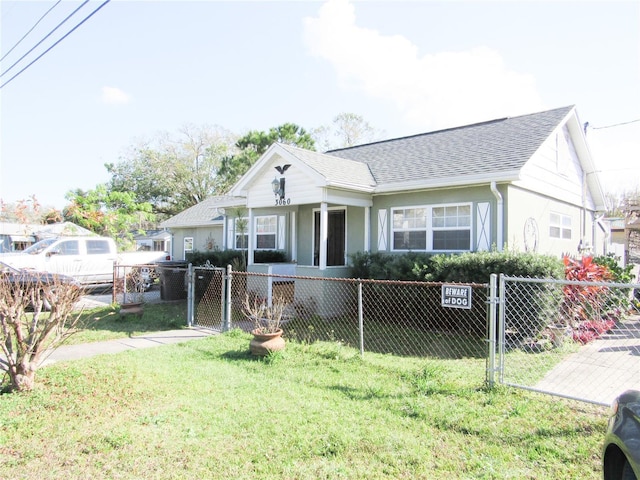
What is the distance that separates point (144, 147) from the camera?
35.9 meters

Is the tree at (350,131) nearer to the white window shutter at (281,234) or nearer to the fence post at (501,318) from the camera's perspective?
the white window shutter at (281,234)

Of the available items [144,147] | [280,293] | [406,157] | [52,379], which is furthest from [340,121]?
[52,379]

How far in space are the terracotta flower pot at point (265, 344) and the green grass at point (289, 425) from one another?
43cm

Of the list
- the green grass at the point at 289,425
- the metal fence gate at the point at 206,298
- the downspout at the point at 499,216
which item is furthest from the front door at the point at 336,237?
the green grass at the point at 289,425

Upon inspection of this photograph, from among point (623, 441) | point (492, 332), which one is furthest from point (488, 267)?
point (623, 441)

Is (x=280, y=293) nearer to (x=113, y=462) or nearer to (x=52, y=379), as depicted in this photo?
(x=52, y=379)

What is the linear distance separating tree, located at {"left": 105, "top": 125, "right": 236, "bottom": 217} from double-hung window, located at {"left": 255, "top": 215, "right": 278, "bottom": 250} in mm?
21901

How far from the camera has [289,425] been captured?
12.8 feet

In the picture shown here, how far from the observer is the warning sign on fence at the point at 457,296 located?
5.19 m

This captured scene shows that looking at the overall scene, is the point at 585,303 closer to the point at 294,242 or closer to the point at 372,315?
the point at 372,315

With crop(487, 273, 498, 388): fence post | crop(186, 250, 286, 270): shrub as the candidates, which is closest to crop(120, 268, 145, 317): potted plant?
crop(186, 250, 286, 270): shrub

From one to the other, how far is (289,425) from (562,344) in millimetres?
5538

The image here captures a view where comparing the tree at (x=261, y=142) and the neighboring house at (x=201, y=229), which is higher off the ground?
the tree at (x=261, y=142)

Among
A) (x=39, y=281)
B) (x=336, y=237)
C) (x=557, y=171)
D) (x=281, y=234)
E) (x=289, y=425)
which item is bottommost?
(x=289, y=425)
